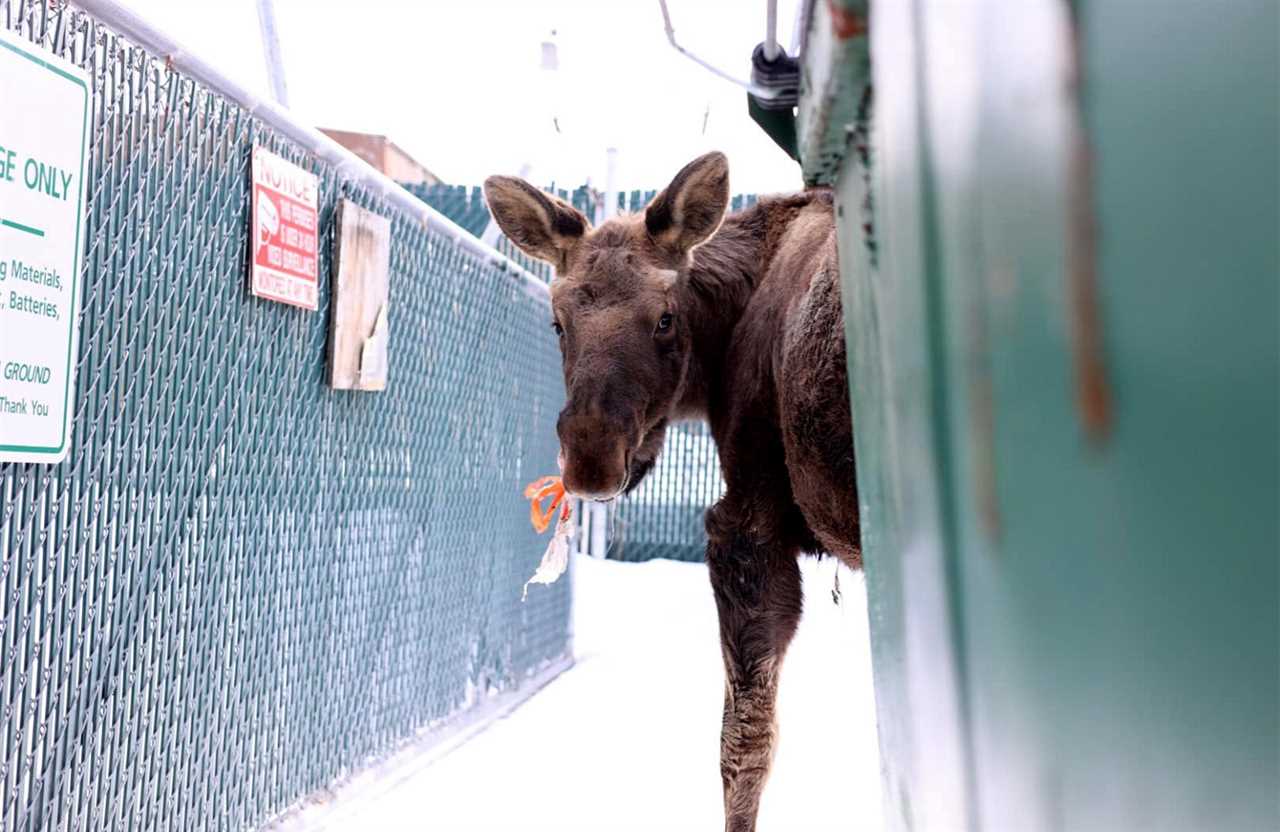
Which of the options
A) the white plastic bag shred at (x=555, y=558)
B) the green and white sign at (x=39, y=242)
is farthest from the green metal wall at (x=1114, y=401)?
the white plastic bag shred at (x=555, y=558)

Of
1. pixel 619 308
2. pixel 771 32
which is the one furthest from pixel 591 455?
pixel 771 32

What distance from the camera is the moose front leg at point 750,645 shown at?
3.83 m

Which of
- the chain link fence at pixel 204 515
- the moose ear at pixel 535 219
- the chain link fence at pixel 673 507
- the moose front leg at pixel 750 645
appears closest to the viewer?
the chain link fence at pixel 204 515

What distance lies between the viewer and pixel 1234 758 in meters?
0.75

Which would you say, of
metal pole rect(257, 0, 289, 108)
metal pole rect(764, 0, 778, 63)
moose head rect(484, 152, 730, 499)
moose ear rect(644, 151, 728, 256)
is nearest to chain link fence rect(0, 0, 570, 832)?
metal pole rect(257, 0, 289, 108)

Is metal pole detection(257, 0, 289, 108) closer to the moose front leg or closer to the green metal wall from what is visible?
the moose front leg

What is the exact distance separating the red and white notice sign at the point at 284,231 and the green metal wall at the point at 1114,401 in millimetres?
3068

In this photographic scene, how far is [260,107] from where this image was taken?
3652mm

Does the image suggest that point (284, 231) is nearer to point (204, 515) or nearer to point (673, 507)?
point (204, 515)

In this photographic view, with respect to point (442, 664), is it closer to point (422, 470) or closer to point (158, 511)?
point (422, 470)

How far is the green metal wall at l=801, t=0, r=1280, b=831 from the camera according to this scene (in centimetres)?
72

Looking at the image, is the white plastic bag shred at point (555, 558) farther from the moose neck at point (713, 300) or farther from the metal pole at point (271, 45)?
the metal pole at point (271, 45)

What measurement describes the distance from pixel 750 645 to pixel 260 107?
2354mm

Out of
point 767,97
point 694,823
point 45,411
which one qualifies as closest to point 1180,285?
point 767,97
